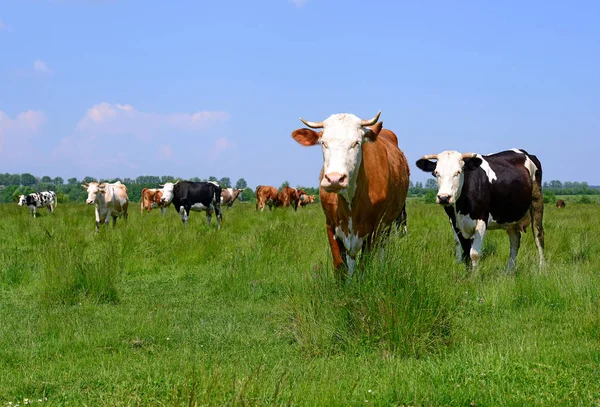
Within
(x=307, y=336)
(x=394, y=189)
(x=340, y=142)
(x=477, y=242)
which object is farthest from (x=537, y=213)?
(x=307, y=336)

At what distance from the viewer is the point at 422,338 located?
498cm

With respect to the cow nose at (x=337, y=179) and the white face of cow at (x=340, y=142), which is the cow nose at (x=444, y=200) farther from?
the cow nose at (x=337, y=179)

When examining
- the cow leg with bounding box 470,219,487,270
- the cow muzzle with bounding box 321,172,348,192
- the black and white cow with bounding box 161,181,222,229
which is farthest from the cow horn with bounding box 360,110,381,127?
the black and white cow with bounding box 161,181,222,229

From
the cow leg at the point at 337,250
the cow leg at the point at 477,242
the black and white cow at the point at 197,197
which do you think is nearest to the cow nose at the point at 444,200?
the cow leg at the point at 477,242

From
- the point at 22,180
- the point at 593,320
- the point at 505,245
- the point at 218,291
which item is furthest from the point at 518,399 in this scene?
the point at 22,180

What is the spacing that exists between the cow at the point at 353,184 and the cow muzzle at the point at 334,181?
11 centimetres

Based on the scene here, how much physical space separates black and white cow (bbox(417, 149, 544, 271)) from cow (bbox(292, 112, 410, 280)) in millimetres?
1798

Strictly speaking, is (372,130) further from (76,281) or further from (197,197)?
(197,197)

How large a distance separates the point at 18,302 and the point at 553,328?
618cm

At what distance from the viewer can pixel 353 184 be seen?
20.1 feet

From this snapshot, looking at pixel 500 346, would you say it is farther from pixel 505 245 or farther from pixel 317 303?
pixel 505 245

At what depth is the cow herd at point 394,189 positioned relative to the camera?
585 centimetres

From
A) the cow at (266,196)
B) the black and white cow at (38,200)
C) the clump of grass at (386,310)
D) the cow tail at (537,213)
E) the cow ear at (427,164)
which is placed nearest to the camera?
the clump of grass at (386,310)

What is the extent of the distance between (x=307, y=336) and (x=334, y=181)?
135cm
